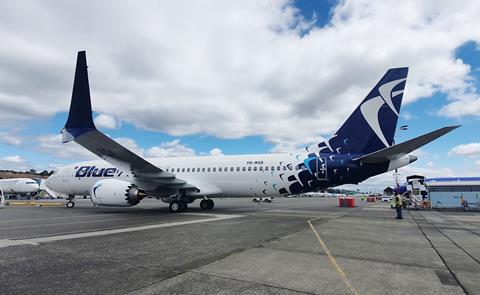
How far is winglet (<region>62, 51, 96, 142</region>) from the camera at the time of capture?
1329cm

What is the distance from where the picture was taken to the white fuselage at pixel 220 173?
17.6 m

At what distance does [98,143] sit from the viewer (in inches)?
598

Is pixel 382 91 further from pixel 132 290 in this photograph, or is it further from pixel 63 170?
pixel 63 170

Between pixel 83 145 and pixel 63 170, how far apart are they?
9987mm

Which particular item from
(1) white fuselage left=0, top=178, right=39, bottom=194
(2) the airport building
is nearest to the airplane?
(2) the airport building

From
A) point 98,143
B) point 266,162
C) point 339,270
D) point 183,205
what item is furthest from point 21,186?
point 339,270

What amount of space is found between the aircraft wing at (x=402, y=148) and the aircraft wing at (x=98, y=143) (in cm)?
1021

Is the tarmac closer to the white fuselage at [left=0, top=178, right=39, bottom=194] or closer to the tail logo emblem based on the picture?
the tail logo emblem

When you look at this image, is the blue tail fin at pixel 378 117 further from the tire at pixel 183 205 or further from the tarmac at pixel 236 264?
the tire at pixel 183 205

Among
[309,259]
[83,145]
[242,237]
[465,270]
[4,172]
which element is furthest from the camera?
[4,172]

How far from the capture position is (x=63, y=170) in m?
23.4

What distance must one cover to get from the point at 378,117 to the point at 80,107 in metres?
14.4

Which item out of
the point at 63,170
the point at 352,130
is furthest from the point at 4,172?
the point at 352,130

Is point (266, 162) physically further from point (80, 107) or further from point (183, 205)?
point (80, 107)
